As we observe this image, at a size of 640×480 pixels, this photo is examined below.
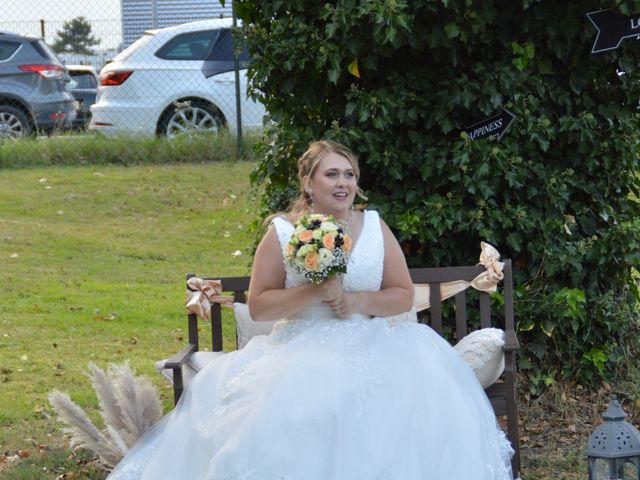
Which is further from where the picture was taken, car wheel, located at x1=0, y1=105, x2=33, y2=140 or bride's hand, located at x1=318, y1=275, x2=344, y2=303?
car wheel, located at x1=0, y1=105, x2=33, y2=140

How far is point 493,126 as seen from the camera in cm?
571

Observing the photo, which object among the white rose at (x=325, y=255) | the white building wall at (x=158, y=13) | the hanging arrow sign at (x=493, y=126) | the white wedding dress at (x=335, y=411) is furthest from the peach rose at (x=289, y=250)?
the white building wall at (x=158, y=13)

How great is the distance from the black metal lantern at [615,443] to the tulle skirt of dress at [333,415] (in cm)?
69

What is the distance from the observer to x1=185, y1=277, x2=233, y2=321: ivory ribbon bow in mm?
5270

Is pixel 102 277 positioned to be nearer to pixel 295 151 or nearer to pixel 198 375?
pixel 295 151

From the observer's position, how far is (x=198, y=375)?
4781mm

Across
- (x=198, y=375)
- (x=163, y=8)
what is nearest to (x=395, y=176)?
(x=198, y=375)

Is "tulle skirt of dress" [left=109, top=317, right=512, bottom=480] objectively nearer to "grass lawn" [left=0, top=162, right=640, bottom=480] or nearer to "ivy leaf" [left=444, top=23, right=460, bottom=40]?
"grass lawn" [left=0, top=162, right=640, bottom=480]

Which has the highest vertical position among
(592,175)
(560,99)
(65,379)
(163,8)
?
(163,8)

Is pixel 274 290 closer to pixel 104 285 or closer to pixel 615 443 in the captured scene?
pixel 615 443

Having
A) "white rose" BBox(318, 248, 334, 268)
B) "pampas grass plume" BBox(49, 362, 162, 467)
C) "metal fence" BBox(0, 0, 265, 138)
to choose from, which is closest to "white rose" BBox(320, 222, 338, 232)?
"white rose" BBox(318, 248, 334, 268)

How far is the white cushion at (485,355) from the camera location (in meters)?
5.02

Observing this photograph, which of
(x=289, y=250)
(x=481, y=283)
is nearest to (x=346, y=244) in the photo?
(x=289, y=250)

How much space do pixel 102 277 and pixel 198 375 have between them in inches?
159
